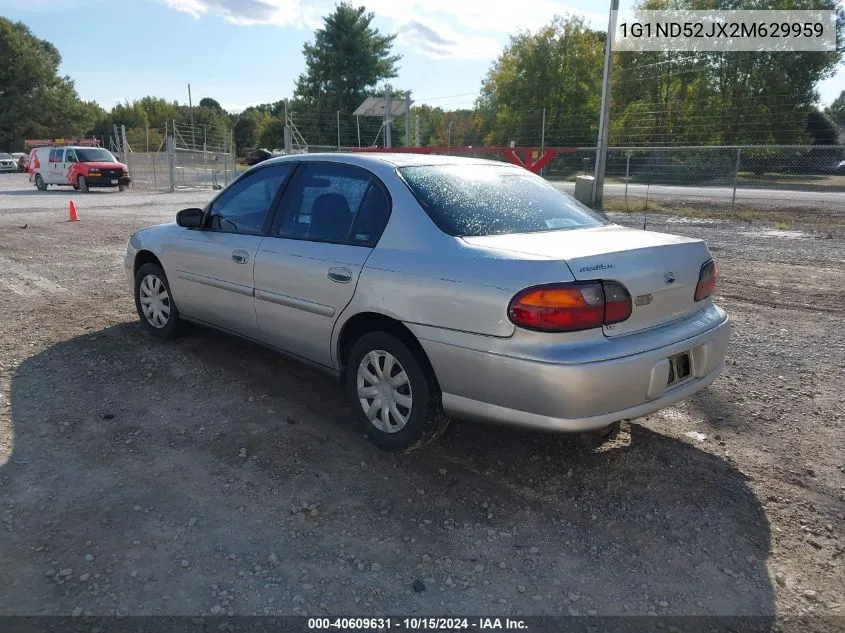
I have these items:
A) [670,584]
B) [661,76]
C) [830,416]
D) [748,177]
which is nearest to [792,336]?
[830,416]

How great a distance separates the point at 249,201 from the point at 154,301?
147 centimetres

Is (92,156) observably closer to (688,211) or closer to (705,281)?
(688,211)

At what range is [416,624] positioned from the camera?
2.39m

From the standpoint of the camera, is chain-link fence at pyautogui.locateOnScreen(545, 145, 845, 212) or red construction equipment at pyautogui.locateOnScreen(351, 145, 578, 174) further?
chain-link fence at pyautogui.locateOnScreen(545, 145, 845, 212)

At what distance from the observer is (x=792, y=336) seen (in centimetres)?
563

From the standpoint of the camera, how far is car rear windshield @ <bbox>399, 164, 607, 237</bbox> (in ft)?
11.5

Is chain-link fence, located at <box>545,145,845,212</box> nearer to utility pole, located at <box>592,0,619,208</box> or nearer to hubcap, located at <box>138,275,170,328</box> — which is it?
utility pole, located at <box>592,0,619,208</box>

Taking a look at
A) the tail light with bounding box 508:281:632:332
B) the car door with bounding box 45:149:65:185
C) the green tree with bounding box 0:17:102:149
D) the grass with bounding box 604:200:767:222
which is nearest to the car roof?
the tail light with bounding box 508:281:632:332

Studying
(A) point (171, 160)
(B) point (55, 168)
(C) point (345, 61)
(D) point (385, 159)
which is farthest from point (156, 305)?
(C) point (345, 61)

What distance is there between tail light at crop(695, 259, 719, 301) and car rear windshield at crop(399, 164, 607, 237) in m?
0.68

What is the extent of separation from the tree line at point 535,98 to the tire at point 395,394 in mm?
19210

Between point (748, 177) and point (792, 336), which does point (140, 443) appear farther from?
point (748, 177)

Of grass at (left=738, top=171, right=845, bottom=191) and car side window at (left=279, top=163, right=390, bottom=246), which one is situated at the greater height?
grass at (left=738, top=171, right=845, bottom=191)

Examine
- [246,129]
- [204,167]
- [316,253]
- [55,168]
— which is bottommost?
[316,253]
